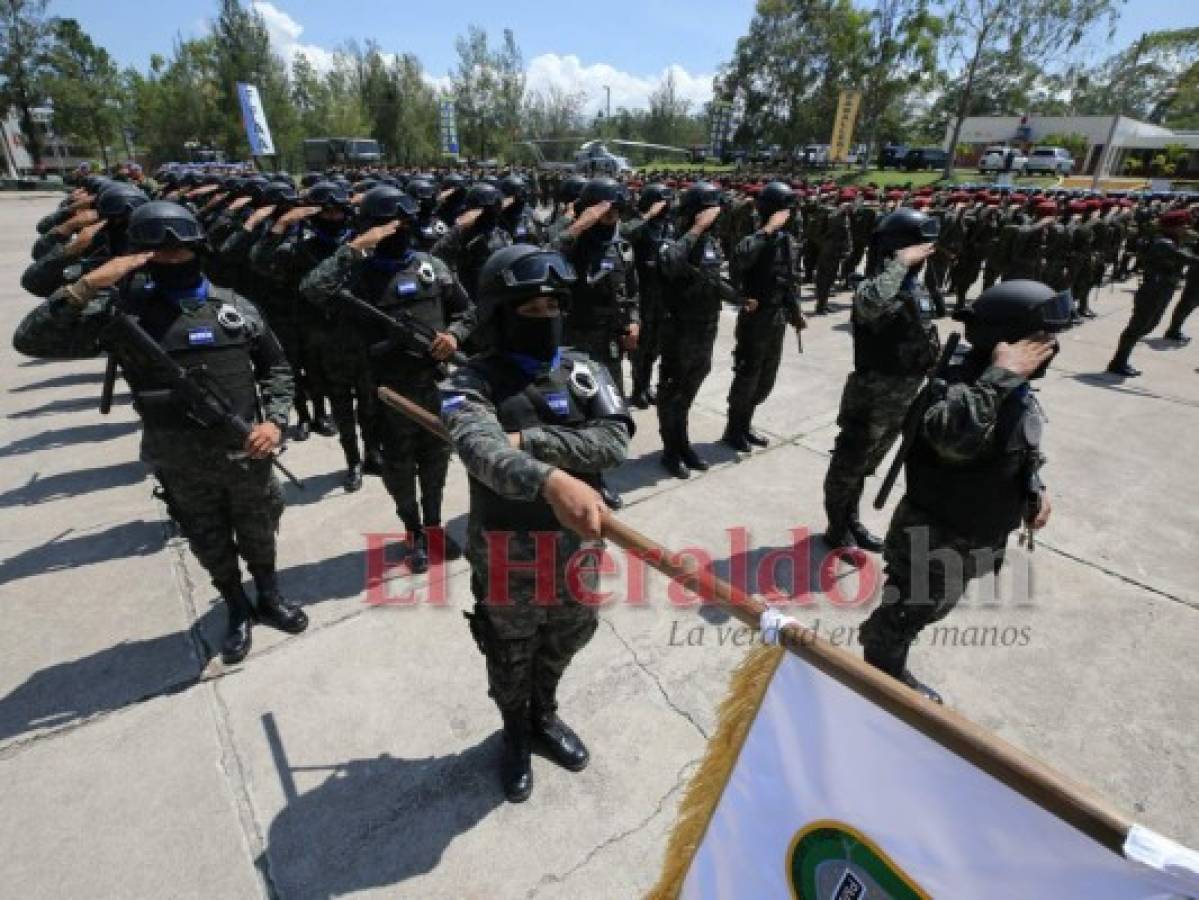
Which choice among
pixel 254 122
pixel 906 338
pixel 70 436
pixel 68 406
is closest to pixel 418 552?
pixel 906 338

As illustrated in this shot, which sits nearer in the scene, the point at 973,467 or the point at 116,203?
the point at 973,467

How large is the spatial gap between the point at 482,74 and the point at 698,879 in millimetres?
61188

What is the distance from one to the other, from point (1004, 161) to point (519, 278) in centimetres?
4646

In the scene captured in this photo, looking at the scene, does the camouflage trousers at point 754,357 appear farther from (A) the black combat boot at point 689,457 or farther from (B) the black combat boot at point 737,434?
(A) the black combat boot at point 689,457

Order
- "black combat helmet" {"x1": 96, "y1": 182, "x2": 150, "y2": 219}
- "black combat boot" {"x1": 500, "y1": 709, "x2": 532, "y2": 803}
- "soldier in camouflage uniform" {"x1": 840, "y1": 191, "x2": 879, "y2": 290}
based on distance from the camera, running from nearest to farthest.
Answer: "black combat boot" {"x1": 500, "y1": 709, "x2": 532, "y2": 803} < "black combat helmet" {"x1": 96, "y1": 182, "x2": 150, "y2": 219} < "soldier in camouflage uniform" {"x1": 840, "y1": 191, "x2": 879, "y2": 290}

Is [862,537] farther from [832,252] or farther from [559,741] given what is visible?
[832,252]

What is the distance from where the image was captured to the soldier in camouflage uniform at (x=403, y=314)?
381 cm

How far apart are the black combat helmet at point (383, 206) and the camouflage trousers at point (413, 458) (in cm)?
103

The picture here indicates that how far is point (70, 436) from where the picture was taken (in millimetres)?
6121

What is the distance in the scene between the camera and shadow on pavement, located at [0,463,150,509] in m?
4.98

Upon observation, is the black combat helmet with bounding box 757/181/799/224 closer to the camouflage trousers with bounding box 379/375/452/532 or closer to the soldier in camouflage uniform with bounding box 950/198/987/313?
the camouflage trousers with bounding box 379/375/452/532

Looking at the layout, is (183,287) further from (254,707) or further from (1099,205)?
(1099,205)

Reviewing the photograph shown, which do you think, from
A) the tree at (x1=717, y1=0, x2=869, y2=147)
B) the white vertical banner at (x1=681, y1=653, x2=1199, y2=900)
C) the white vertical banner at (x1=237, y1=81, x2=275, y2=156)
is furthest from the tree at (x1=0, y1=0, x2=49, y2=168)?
the white vertical banner at (x1=681, y1=653, x2=1199, y2=900)

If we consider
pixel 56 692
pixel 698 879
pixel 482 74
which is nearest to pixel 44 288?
pixel 56 692
